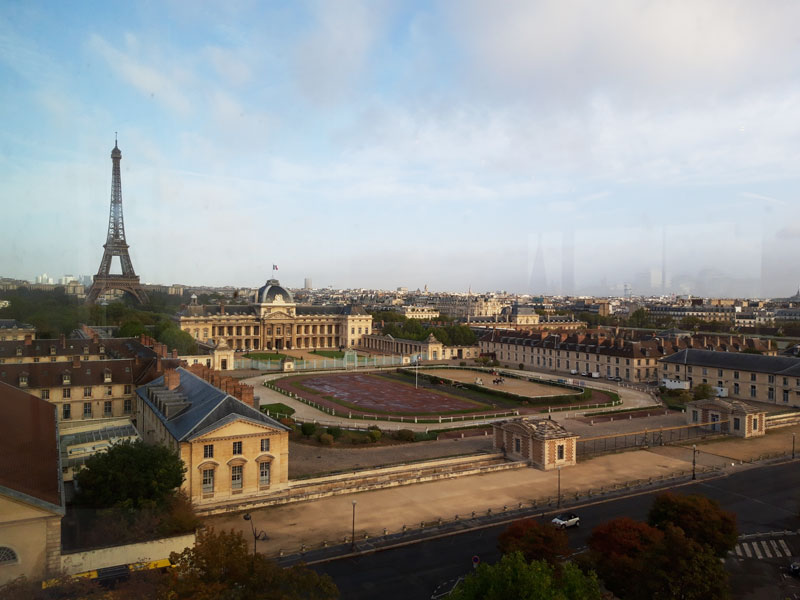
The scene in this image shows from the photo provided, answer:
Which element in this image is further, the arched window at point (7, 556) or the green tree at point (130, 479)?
the green tree at point (130, 479)

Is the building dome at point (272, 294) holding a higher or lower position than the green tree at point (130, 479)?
higher

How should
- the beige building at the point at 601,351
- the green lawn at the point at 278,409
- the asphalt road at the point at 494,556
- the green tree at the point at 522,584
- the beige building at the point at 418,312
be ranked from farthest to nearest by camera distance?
1. the beige building at the point at 418,312
2. the beige building at the point at 601,351
3. the green lawn at the point at 278,409
4. the asphalt road at the point at 494,556
5. the green tree at the point at 522,584

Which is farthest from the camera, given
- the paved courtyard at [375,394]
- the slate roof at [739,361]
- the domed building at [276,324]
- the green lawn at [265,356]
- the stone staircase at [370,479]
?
the domed building at [276,324]

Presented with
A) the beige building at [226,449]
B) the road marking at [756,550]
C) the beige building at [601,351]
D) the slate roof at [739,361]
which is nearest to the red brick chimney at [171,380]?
the beige building at [226,449]

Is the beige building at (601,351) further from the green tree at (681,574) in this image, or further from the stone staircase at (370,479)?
the green tree at (681,574)

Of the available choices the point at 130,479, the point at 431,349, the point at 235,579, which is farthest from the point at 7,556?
the point at 431,349

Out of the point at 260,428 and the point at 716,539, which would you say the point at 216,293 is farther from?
the point at 716,539

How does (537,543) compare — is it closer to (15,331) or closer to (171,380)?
(171,380)

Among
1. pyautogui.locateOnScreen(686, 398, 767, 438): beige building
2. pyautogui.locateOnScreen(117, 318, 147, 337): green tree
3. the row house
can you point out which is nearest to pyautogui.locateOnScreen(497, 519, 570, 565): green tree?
pyautogui.locateOnScreen(686, 398, 767, 438): beige building
